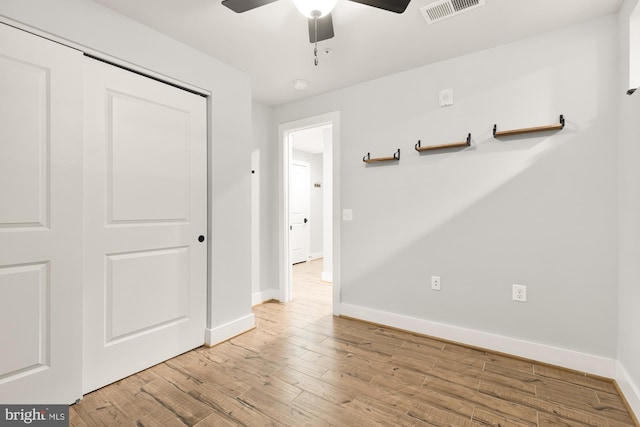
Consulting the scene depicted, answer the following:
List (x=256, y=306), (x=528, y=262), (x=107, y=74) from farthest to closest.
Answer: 1. (x=256, y=306)
2. (x=528, y=262)
3. (x=107, y=74)

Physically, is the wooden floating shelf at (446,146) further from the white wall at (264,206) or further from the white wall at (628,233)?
the white wall at (264,206)

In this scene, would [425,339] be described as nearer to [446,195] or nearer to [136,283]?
[446,195]

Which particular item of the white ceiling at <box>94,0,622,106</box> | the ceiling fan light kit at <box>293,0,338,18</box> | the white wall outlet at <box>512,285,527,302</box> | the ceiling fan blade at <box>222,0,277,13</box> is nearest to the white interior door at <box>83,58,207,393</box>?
the white ceiling at <box>94,0,622,106</box>

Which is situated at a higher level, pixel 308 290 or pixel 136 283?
pixel 136 283

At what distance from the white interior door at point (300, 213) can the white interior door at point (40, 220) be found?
193 inches

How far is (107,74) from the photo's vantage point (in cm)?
193

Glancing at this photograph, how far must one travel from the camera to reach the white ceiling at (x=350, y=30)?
1.93 metres

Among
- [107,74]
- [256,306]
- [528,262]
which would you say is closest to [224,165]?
[107,74]

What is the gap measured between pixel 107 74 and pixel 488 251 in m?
3.03

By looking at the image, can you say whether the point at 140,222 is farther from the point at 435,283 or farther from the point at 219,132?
the point at 435,283

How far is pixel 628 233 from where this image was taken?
182 centimetres

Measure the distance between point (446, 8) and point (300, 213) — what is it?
5221 millimetres

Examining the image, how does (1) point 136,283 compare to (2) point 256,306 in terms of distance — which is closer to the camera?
(1) point 136,283

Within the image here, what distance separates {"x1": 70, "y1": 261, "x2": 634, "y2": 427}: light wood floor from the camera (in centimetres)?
165
